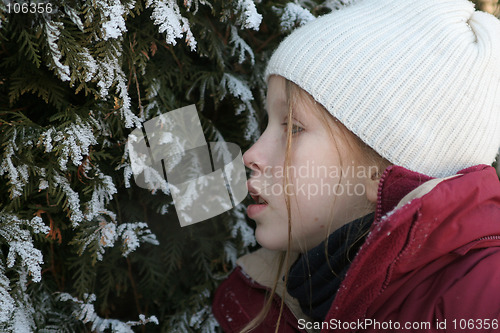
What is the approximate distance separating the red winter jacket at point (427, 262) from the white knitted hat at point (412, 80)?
0.46 feet

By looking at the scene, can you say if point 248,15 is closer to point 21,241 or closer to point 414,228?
point 414,228

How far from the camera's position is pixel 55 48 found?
1.32 metres

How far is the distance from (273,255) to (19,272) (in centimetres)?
101

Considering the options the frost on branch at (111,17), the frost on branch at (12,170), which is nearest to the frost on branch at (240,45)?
the frost on branch at (111,17)

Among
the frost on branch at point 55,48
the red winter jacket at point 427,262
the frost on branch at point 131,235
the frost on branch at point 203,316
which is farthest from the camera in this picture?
the frost on branch at point 203,316

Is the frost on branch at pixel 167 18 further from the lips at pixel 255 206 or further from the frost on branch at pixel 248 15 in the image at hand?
the lips at pixel 255 206

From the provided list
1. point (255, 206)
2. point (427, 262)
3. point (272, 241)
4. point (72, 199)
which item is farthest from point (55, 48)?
point (427, 262)

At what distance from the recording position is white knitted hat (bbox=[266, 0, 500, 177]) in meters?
1.44

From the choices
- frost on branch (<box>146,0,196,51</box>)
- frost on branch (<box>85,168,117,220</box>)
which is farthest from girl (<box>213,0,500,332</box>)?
frost on branch (<box>85,168,117,220</box>)

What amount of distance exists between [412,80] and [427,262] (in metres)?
0.59

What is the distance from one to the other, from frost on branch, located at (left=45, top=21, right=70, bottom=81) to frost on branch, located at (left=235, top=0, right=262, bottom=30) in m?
0.61

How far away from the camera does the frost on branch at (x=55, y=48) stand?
1305 mm

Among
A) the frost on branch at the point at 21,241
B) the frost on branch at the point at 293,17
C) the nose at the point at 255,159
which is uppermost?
the frost on branch at the point at 293,17

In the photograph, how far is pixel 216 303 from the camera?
188 centimetres
